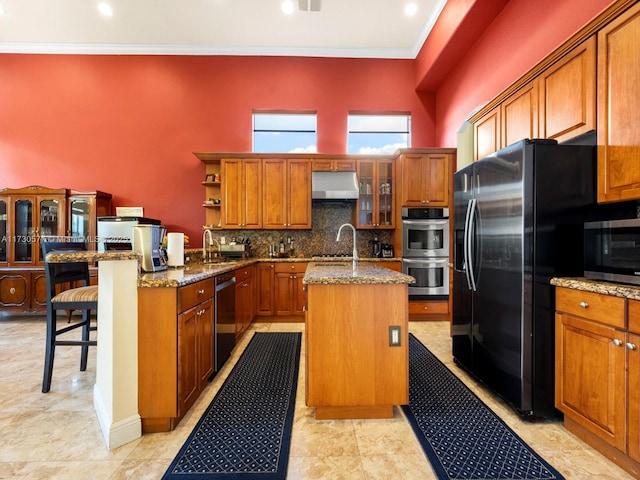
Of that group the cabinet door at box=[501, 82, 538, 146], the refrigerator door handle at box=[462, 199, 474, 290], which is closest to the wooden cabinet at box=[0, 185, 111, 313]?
the refrigerator door handle at box=[462, 199, 474, 290]

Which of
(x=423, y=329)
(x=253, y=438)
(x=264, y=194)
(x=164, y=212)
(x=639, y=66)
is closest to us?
(x=639, y=66)

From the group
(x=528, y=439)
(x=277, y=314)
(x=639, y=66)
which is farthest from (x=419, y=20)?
(x=528, y=439)

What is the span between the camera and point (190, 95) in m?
4.96

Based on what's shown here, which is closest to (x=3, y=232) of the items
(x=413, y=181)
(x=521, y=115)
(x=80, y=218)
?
(x=80, y=218)

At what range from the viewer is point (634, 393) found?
145 cm

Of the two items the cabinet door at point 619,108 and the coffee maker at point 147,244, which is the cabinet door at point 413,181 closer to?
the cabinet door at point 619,108

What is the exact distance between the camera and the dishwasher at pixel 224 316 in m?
2.53

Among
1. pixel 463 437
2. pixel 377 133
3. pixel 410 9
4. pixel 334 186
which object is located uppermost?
pixel 410 9

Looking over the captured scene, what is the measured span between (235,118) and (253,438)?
15.3 feet

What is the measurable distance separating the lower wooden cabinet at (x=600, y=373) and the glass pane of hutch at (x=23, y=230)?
635 cm

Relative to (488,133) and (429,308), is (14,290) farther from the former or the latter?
(488,133)

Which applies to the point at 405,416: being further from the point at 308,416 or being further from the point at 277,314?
the point at 277,314

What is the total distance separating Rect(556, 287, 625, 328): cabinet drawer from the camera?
4.98 ft

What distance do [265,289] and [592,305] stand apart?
364cm
